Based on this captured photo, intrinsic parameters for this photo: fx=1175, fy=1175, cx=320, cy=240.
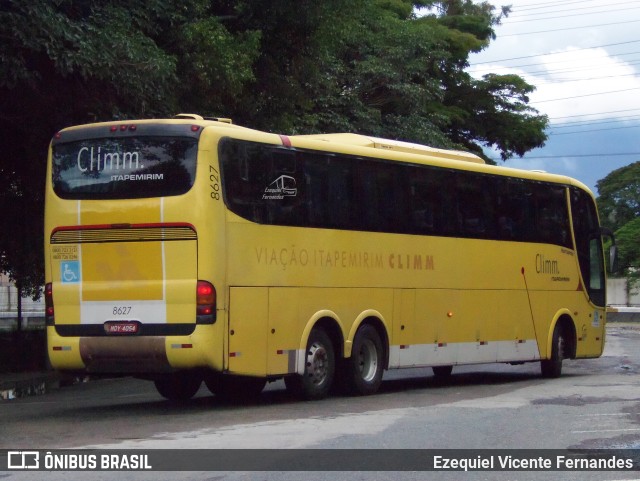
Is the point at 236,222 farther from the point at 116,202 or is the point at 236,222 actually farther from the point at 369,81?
the point at 369,81

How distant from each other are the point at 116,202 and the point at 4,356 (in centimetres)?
1215

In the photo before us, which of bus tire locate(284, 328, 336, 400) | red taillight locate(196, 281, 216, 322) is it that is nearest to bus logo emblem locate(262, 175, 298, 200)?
red taillight locate(196, 281, 216, 322)

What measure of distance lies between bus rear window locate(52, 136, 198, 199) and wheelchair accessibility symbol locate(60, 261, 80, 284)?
0.82 metres

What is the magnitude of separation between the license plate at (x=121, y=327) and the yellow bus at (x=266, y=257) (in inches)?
1.0

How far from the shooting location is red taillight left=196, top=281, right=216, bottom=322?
13742mm

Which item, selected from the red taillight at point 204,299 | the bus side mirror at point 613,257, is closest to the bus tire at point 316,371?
the red taillight at point 204,299

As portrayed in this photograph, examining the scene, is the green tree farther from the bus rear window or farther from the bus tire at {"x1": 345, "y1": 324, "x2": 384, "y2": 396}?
the bus rear window

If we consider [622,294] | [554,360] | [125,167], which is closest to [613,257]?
[554,360]

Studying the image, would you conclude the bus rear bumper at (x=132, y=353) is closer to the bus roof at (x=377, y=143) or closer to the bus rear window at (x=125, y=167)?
the bus rear window at (x=125, y=167)

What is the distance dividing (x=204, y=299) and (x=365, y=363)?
380cm

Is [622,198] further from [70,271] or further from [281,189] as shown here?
[70,271]

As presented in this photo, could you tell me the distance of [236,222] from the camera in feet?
46.7

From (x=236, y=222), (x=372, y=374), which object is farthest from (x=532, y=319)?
(x=236, y=222)

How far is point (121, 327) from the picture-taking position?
14.0 meters
